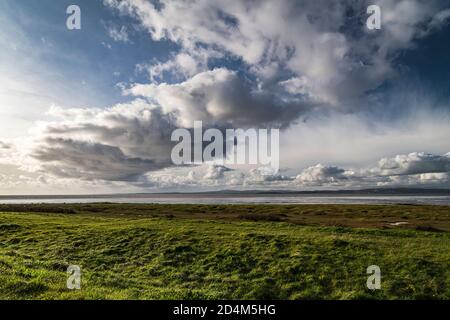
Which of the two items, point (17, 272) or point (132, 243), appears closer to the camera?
point (17, 272)

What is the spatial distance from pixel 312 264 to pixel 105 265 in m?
15.2

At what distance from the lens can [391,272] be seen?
1945cm

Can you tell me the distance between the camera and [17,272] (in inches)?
711
